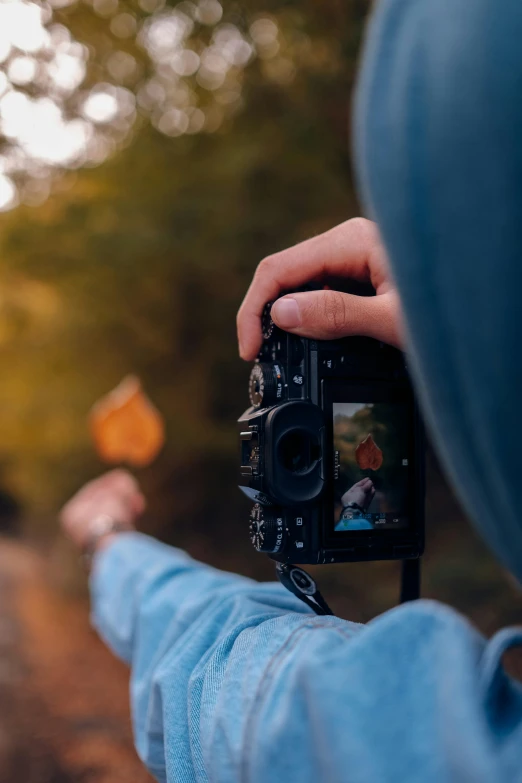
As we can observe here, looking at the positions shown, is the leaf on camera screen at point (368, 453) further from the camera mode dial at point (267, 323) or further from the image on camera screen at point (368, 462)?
the camera mode dial at point (267, 323)

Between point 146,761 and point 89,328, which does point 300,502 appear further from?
point 89,328

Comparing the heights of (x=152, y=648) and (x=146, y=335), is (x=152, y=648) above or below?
below

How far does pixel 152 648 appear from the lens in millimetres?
497

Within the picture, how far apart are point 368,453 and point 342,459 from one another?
0.02 m

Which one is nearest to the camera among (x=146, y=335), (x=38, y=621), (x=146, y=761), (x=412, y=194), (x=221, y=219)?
(x=412, y=194)

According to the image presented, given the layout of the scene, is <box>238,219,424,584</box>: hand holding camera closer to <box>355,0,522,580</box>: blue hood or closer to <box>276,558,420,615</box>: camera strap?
<box>276,558,420,615</box>: camera strap

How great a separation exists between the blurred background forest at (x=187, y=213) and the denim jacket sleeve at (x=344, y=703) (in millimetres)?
1147

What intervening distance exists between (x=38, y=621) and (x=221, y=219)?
1416 mm

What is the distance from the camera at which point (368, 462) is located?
1.65ft

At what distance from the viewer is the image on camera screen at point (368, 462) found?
500 millimetres

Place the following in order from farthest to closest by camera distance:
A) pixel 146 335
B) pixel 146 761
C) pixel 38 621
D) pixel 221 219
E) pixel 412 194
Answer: pixel 38 621 → pixel 146 335 → pixel 221 219 → pixel 146 761 → pixel 412 194

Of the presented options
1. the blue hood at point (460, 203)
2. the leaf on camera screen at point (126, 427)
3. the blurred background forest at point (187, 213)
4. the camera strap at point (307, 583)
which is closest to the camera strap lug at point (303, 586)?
the camera strap at point (307, 583)

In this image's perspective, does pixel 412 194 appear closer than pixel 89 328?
Yes

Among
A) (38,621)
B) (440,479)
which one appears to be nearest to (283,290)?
(440,479)
